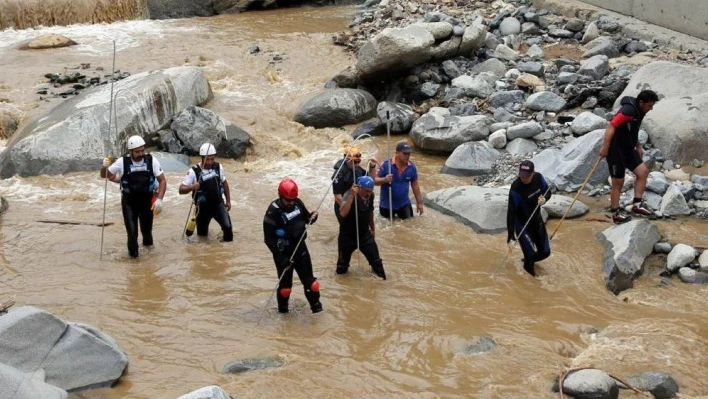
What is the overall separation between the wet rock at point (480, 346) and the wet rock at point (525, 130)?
607 centimetres

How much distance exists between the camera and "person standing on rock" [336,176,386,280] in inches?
334

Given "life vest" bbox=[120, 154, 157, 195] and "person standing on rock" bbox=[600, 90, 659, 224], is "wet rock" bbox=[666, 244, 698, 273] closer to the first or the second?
"person standing on rock" bbox=[600, 90, 659, 224]

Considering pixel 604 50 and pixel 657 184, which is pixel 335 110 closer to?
pixel 604 50

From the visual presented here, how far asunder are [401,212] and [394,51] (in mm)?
5977

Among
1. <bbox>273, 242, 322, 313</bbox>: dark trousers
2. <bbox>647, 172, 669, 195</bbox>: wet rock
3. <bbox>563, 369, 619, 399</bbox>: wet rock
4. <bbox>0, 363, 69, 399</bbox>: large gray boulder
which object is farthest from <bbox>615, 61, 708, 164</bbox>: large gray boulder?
<bbox>0, 363, 69, 399</bbox>: large gray boulder

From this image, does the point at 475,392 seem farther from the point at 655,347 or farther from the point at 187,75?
the point at 187,75

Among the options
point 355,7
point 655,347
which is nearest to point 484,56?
point 355,7

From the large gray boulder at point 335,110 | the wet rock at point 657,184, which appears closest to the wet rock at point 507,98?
the large gray boulder at point 335,110

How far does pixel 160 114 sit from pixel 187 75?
4.53 ft

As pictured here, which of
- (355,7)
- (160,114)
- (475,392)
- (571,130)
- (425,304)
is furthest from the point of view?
(355,7)

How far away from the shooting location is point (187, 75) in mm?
15531

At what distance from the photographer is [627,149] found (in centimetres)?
981

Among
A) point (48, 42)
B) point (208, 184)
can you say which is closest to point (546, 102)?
point (208, 184)

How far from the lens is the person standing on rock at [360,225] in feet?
27.9
